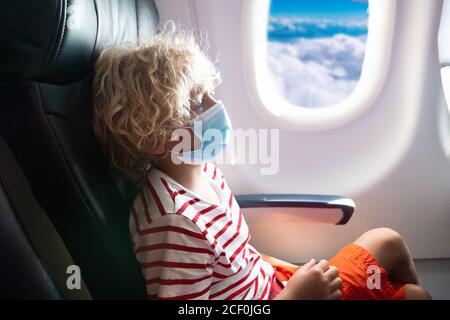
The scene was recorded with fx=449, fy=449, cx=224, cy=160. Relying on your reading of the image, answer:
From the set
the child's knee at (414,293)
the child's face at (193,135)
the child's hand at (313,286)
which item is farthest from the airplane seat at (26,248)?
the child's knee at (414,293)

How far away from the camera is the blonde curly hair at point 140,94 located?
0.90 meters

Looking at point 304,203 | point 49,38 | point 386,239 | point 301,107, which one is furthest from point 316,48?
point 49,38

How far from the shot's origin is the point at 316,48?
164 centimetres

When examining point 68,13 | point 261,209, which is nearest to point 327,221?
point 261,209

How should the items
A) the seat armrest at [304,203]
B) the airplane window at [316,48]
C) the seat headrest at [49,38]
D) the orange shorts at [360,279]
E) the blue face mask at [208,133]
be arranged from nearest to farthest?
the seat headrest at [49,38], the blue face mask at [208,133], the orange shorts at [360,279], the seat armrest at [304,203], the airplane window at [316,48]

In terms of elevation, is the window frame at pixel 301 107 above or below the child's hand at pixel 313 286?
above

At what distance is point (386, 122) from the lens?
148 centimetres

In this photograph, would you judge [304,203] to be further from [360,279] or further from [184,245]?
[184,245]

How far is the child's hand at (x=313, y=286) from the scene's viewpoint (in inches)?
40.3

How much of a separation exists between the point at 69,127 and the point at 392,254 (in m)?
0.88

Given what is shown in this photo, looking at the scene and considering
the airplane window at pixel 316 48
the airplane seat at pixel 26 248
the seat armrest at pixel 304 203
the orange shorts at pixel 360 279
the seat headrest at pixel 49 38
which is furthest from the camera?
the airplane window at pixel 316 48

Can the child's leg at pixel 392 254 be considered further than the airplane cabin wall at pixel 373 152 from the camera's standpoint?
No

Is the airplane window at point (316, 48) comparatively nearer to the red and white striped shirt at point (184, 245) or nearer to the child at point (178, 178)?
the child at point (178, 178)

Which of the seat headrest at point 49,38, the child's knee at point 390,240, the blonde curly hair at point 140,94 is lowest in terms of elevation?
the child's knee at point 390,240
